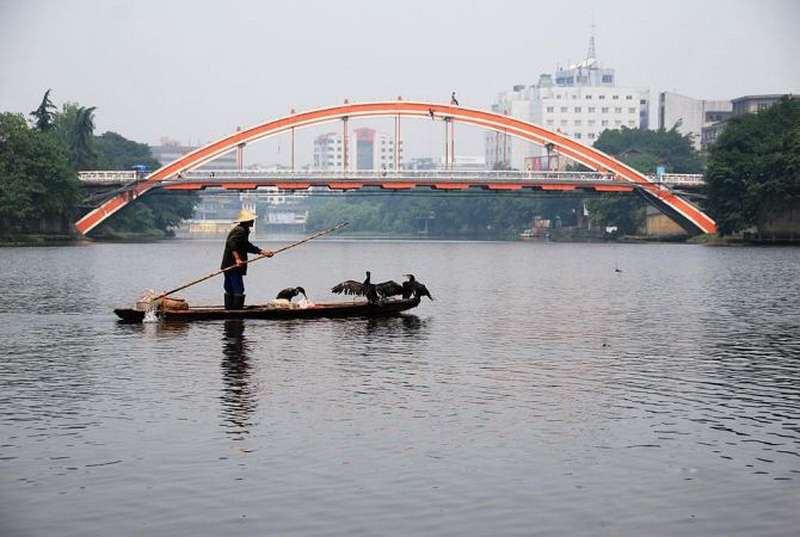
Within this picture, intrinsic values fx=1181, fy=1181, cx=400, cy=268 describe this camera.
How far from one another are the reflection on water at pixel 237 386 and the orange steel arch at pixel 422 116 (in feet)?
312

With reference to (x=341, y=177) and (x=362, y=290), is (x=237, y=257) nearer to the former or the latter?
(x=362, y=290)

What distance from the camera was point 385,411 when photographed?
18.3 m

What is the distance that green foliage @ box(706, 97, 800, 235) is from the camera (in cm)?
9581

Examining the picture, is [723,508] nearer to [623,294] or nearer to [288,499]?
[288,499]

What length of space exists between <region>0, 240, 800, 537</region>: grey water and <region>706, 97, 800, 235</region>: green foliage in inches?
2499

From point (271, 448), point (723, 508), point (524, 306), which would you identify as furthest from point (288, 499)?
point (524, 306)

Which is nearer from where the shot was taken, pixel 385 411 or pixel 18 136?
pixel 385 411

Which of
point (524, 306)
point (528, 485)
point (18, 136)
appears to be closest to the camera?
point (528, 485)

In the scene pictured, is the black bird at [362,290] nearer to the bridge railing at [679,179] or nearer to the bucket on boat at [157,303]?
the bucket on boat at [157,303]

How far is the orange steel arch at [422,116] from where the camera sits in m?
120

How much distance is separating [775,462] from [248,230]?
19872mm

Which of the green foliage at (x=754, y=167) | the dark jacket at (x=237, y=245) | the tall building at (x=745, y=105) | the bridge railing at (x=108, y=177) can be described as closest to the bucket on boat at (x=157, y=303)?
the dark jacket at (x=237, y=245)

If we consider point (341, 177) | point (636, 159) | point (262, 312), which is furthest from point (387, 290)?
point (636, 159)

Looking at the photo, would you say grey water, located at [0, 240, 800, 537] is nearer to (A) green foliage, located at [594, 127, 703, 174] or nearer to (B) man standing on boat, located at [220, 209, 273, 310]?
(B) man standing on boat, located at [220, 209, 273, 310]
